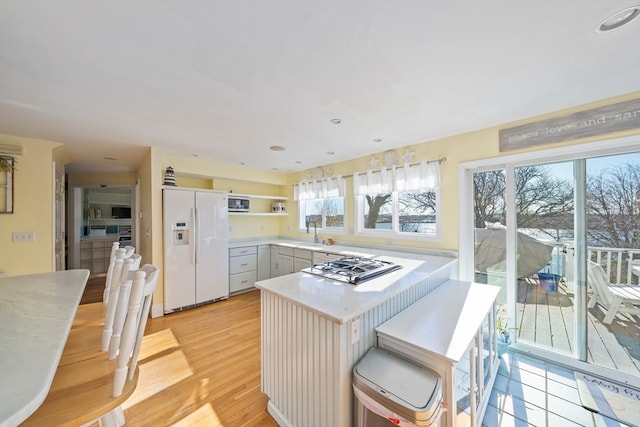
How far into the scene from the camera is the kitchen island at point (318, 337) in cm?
125

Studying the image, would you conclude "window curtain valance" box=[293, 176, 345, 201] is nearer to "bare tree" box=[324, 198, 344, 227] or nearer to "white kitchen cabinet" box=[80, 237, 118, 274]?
"bare tree" box=[324, 198, 344, 227]

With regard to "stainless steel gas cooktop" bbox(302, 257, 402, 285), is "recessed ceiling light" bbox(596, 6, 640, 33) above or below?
above

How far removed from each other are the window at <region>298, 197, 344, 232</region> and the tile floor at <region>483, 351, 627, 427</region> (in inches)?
107

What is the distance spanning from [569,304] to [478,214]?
1136 mm

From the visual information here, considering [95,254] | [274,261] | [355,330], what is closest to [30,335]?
[355,330]

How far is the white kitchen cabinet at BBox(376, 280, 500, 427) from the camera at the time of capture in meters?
1.24

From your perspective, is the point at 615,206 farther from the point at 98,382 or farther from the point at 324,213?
the point at 98,382

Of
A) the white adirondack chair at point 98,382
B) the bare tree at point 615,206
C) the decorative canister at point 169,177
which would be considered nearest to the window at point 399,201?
the bare tree at point 615,206

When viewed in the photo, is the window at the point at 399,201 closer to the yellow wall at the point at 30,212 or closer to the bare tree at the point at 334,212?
the bare tree at the point at 334,212

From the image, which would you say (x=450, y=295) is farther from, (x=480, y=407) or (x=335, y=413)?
(x=335, y=413)

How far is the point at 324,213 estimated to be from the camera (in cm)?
451

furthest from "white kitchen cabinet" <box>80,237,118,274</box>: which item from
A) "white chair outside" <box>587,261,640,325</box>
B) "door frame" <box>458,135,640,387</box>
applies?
"white chair outside" <box>587,261,640,325</box>

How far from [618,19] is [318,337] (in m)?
2.24

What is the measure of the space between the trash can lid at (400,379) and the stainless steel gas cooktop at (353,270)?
→ 522mm
